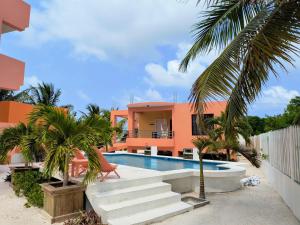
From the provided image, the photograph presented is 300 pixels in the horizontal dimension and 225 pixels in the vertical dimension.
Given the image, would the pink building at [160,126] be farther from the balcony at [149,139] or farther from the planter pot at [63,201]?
the planter pot at [63,201]

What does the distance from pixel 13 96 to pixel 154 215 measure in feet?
75.8

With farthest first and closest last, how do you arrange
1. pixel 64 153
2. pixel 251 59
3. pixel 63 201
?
1. pixel 63 201
2. pixel 64 153
3. pixel 251 59

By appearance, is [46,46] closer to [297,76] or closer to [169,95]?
[297,76]

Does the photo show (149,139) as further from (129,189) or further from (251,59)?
(251,59)

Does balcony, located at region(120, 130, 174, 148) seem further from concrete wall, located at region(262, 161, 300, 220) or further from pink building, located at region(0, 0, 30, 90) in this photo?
concrete wall, located at region(262, 161, 300, 220)

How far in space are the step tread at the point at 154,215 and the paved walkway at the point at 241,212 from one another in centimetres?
16

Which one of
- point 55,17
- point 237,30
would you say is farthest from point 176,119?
point 237,30

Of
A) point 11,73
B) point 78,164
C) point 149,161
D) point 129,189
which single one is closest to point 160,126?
point 149,161

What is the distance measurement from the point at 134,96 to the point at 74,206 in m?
22.6

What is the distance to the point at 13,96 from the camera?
24438mm

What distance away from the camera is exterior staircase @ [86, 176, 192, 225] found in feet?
19.5

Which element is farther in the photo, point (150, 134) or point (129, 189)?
point (150, 134)

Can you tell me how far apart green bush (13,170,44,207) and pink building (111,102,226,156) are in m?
12.9

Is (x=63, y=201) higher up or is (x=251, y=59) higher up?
(x=251, y=59)
